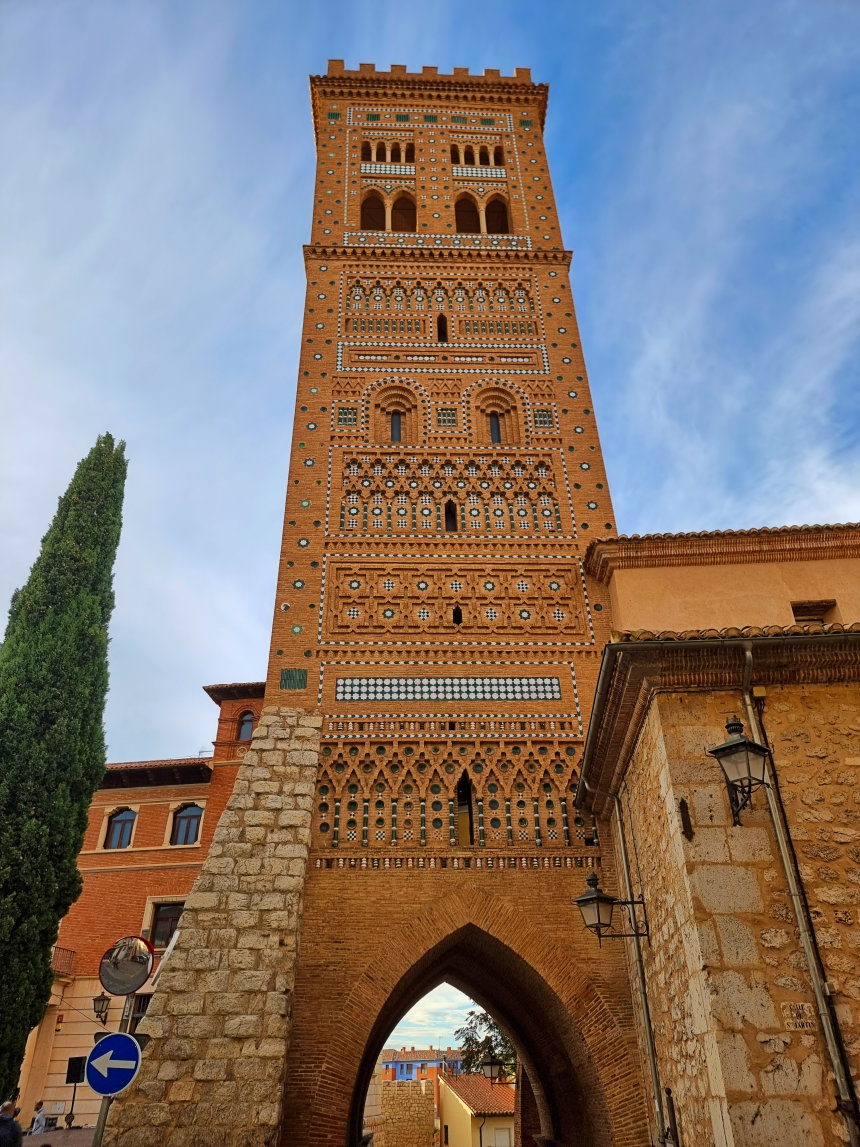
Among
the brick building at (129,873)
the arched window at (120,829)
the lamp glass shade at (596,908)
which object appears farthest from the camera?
the arched window at (120,829)

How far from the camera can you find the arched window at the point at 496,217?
54.5 ft

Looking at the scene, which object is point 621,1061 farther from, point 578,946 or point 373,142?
point 373,142

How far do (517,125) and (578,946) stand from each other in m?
15.6

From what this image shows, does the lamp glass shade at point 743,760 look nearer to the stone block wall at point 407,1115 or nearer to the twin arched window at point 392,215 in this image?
the twin arched window at point 392,215

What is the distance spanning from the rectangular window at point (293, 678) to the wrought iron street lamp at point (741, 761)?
19.1 feet

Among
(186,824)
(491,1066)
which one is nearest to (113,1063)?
(491,1066)

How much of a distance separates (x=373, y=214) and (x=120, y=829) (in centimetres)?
1337

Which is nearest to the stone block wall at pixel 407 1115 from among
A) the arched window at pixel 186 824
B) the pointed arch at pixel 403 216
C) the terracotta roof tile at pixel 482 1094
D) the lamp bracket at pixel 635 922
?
the terracotta roof tile at pixel 482 1094

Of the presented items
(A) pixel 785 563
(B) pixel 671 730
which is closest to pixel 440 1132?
(A) pixel 785 563

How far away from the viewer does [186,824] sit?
17859mm

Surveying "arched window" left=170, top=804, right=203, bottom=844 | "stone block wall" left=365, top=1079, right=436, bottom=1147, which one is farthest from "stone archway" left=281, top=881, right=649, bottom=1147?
"stone block wall" left=365, top=1079, right=436, bottom=1147

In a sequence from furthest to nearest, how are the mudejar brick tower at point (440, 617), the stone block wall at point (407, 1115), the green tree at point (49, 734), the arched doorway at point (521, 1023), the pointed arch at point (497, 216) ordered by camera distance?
the stone block wall at point (407, 1115), the pointed arch at point (497, 216), the green tree at point (49, 734), the arched doorway at point (521, 1023), the mudejar brick tower at point (440, 617)

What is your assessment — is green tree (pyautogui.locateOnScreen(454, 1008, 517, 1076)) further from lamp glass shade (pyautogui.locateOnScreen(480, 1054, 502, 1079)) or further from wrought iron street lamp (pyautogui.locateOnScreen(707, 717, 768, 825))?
wrought iron street lamp (pyautogui.locateOnScreen(707, 717, 768, 825))

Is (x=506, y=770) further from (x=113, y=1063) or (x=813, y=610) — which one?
(x=113, y=1063)
